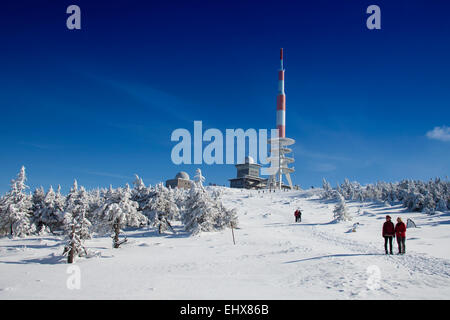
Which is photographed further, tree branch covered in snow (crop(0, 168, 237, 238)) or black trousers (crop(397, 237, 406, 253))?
tree branch covered in snow (crop(0, 168, 237, 238))

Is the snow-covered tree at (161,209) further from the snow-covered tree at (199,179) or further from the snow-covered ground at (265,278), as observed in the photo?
the snow-covered ground at (265,278)

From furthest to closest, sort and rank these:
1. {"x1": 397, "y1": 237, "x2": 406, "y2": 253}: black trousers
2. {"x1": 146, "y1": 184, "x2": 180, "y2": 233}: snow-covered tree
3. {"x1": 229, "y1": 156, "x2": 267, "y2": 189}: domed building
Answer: {"x1": 229, "y1": 156, "x2": 267, "y2": 189}: domed building < {"x1": 146, "y1": 184, "x2": 180, "y2": 233}: snow-covered tree < {"x1": 397, "y1": 237, "x2": 406, "y2": 253}: black trousers

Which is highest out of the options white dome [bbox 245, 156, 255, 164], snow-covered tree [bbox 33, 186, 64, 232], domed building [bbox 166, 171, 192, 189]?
white dome [bbox 245, 156, 255, 164]

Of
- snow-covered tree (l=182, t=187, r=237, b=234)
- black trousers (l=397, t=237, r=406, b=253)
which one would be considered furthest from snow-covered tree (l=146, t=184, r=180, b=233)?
black trousers (l=397, t=237, r=406, b=253)

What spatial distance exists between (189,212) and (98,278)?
1803 cm

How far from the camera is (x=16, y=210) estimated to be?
3828 centimetres

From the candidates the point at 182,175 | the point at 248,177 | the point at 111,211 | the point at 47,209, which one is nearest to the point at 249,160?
the point at 248,177

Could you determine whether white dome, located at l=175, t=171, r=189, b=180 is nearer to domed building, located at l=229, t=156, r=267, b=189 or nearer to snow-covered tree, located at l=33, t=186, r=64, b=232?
domed building, located at l=229, t=156, r=267, b=189

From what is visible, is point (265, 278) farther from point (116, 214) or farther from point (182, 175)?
point (182, 175)

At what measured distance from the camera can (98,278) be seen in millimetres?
11906

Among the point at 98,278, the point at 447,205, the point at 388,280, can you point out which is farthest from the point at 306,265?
the point at 447,205

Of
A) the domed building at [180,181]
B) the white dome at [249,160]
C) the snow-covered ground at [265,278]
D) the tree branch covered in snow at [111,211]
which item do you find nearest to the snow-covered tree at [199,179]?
the tree branch covered in snow at [111,211]

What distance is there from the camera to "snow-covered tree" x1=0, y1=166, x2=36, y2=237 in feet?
125
